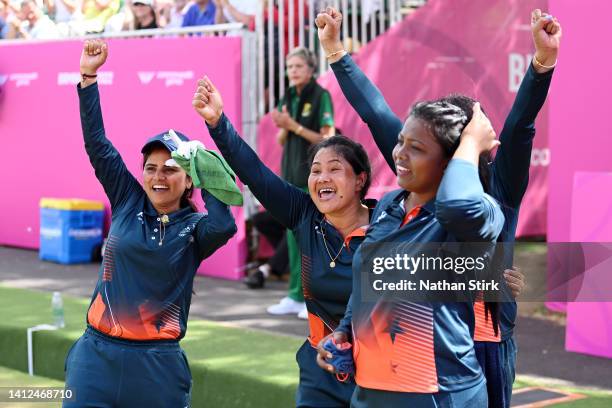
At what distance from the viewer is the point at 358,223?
3.87 m

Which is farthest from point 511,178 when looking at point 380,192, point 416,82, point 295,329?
point 416,82

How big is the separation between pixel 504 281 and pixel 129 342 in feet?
5.24

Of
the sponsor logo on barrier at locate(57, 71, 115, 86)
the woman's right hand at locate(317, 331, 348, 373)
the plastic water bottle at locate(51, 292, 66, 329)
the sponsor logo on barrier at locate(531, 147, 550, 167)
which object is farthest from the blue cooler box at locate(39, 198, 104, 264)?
the woman's right hand at locate(317, 331, 348, 373)

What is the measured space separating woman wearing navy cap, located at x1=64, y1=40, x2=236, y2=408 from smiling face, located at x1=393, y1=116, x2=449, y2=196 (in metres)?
1.33

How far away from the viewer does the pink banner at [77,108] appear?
33.5 ft

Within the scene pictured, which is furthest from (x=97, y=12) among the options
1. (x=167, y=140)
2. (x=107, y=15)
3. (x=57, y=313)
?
(x=167, y=140)

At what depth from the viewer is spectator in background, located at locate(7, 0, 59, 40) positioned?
13.0m

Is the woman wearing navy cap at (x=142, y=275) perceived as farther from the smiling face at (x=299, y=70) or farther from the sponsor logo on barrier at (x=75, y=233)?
the sponsor logo on barrier at (x=75, y=233)

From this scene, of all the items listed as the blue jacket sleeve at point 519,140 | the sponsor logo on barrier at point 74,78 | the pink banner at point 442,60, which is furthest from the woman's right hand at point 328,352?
the sponsor logo on barrier at point 74,78

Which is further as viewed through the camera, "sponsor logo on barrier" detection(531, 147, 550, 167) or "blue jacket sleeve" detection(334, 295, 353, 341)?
"sponsor logo on barrier" detection(531, 147, 550, 167)

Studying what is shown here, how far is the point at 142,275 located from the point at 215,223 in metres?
0.36

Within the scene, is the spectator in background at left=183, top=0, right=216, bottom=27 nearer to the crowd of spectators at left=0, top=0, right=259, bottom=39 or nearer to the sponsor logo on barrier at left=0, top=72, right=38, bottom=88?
the crowd of spectators at left=0, top=0, right=259, bottom=39

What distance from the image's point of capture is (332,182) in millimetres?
3832

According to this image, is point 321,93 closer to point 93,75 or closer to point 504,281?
point 93,75
